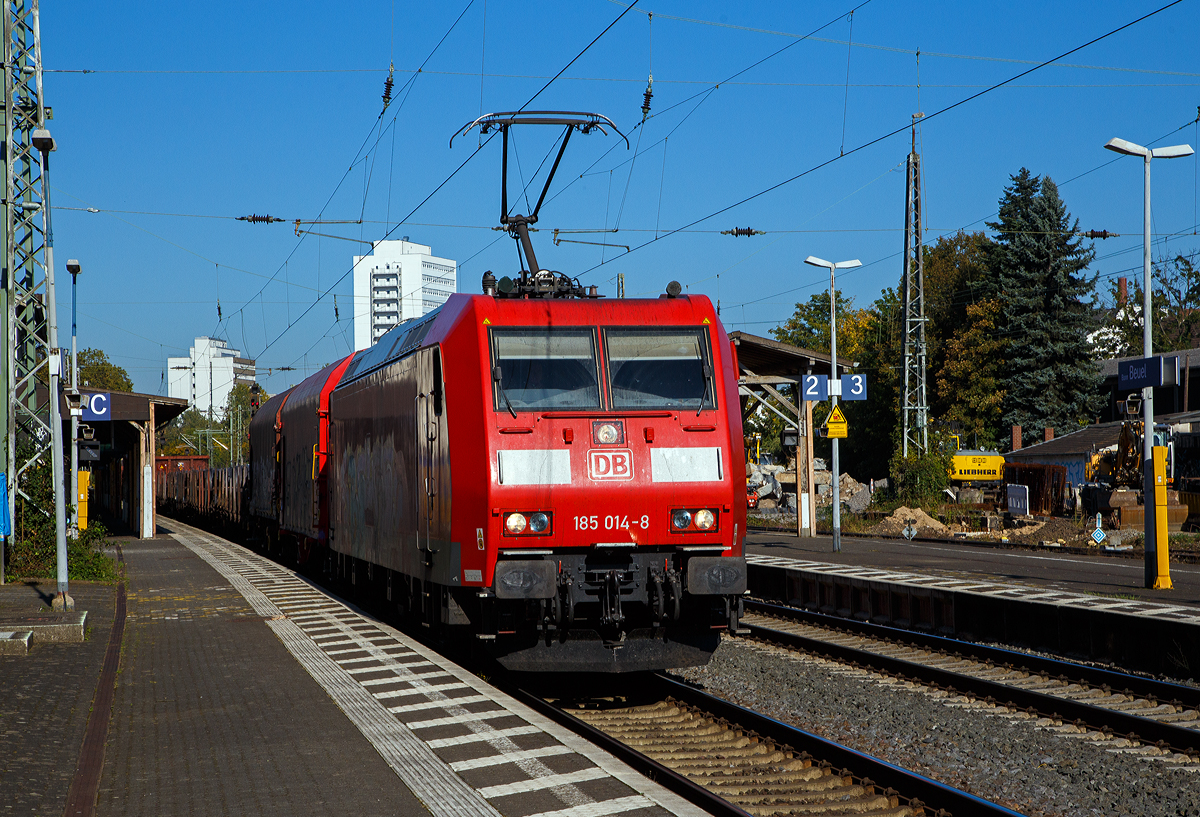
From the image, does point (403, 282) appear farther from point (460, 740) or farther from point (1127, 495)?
point (460, 740)

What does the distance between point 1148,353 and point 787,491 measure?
36.6m

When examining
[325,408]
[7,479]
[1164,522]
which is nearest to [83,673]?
[325,408]

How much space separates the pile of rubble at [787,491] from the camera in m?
46.1

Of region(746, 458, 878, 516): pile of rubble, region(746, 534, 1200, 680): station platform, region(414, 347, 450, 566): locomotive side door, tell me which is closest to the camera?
region(414, 347, 450, 566): locomotive side door

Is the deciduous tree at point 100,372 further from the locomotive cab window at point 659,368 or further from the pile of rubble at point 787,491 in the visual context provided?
the locomotive cab window at point 659,368

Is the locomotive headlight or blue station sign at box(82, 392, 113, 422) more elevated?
blue station sign at box(82, 392, 113, 422)

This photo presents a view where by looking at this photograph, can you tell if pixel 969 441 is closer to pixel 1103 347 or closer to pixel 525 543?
pixel 1103 347

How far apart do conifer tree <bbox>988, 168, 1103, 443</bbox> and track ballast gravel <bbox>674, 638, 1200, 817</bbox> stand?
1802 inches

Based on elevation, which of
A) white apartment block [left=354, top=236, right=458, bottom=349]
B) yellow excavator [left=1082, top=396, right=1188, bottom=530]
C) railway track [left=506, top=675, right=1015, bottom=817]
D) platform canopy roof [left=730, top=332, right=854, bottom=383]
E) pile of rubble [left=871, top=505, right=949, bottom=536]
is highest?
white apartment block [left=354, top=236, right=458, bottom=349]

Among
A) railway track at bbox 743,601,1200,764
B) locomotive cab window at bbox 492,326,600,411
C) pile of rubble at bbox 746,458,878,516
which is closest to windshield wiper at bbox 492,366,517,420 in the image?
locomotive cab window at bbox 492,326,600,411

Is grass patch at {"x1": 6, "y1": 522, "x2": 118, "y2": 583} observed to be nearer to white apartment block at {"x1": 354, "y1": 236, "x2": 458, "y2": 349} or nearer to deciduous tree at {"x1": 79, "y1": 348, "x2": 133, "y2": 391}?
deciduous tree at {"x1": 79, "y1": 348, "x2": 133, "y2": 391}

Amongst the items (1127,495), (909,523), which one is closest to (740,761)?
(909,523)

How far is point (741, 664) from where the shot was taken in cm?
1220

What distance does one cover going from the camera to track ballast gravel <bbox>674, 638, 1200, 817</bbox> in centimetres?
714
